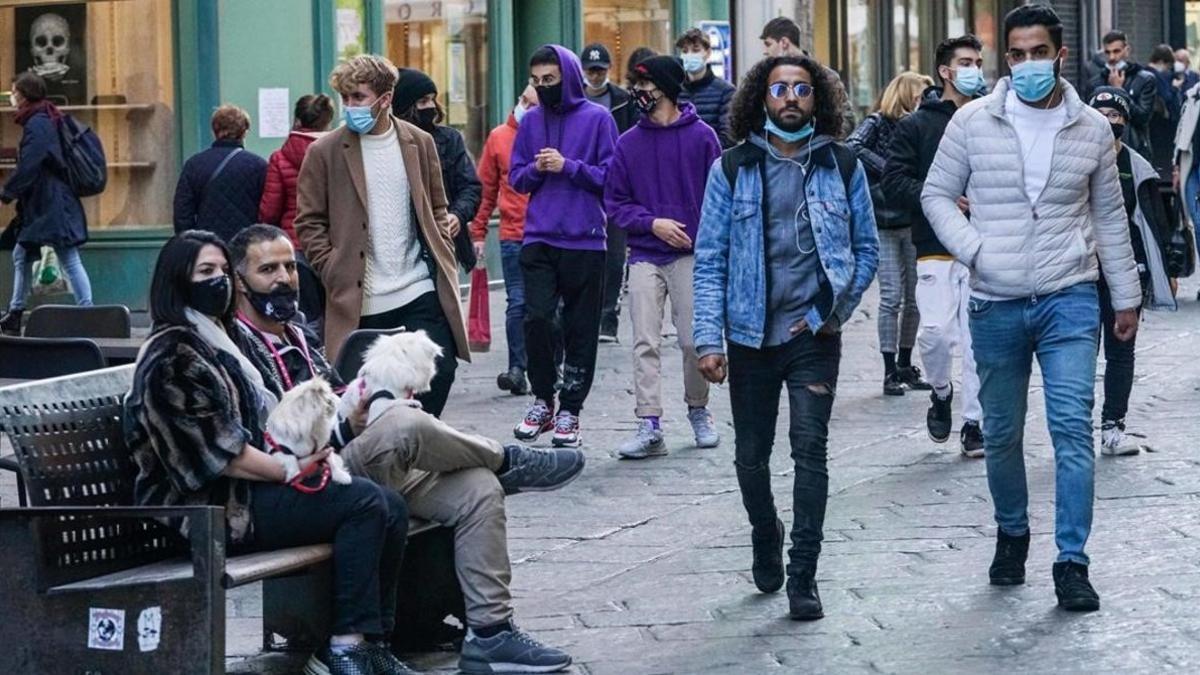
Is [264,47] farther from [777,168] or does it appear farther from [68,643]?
[68,643]

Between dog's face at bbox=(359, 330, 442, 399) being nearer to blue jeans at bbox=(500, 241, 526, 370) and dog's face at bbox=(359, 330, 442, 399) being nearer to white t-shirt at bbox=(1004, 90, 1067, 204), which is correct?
white t-shirt at bbox=(1004, 90, 1067, 204)

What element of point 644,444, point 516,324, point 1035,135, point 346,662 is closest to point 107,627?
point 346,662

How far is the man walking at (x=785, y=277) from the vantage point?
7.25 meters

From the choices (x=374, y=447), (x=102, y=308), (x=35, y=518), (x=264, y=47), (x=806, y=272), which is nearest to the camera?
(x=35, y=518)

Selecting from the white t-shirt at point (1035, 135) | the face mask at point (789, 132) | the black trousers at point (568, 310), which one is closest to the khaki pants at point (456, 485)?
the face mask at point (789, 132)

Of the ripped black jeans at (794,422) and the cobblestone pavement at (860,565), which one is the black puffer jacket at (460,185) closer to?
the cobblestone pavement at (860,565)

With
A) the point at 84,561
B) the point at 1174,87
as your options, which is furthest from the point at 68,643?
the point at 1174,87

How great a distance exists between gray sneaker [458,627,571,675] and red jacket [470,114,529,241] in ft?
21.9

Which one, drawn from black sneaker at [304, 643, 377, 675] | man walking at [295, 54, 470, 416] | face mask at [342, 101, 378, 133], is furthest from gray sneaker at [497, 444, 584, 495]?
face mask at [342, 101, 378, 133]

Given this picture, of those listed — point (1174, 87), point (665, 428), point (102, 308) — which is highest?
point (1174, 87)

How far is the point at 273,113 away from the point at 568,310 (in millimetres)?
5660

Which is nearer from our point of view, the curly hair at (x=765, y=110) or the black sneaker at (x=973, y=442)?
the curly hair at (x=765, y=110)

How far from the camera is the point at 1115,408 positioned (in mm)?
10375

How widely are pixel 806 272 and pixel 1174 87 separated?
17.0m
